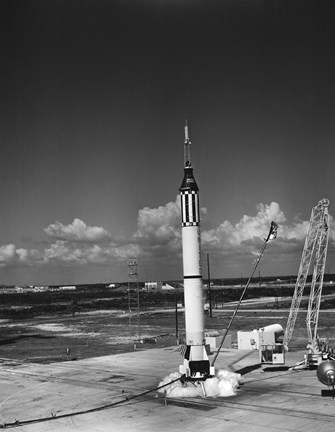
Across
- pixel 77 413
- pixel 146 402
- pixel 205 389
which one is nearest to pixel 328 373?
pixel 205 389

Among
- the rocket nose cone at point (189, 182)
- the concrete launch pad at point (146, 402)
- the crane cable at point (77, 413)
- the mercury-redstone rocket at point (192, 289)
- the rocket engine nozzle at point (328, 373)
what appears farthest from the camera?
the rocket nose cone at point (189, 182)

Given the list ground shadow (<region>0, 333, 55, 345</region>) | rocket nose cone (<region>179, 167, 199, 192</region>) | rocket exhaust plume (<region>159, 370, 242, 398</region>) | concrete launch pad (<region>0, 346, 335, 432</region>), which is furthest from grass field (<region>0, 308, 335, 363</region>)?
rocket nose cone (<region>179, 167, 199, 192</region>)

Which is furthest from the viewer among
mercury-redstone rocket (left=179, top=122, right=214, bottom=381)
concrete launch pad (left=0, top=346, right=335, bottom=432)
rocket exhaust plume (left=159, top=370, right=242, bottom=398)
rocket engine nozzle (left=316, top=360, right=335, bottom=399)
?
mercury-redstone rocket (left=179, top=122, right=214, bottom=381)

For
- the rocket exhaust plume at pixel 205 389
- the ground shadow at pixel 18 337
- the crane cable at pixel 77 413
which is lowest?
the crane cable at pixel 77 413

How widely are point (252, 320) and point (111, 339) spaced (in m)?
28.7

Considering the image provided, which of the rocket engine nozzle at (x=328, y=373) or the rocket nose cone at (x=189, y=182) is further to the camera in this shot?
the rocket nose cone at (x=189, y=182)

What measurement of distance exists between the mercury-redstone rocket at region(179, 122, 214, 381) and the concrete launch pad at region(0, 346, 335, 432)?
245cm

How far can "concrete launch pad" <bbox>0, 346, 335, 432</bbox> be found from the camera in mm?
26469

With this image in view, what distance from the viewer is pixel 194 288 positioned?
34000mm

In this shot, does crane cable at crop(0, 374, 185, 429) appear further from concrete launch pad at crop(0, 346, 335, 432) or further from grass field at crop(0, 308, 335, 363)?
grass field at crop(0, 308, 335, 363)

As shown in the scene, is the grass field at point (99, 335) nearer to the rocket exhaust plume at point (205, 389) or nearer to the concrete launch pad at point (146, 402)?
the concrete launch pad at point (146, 402)

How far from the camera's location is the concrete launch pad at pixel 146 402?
26.5 m

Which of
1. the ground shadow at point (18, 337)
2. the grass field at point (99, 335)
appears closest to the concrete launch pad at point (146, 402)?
the grass field at point (99, 335)

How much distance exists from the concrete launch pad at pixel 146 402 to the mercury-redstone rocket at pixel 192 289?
2448 millimetres
